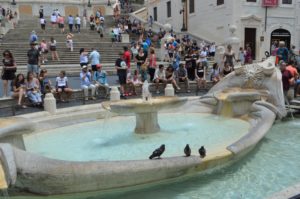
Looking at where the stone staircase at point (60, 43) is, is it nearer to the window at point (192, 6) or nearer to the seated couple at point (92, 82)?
the window at point (192, 6)

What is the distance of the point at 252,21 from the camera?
2966 centimetres

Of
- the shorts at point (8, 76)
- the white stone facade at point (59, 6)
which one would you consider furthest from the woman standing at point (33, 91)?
the white stone facade at point (59, 6)

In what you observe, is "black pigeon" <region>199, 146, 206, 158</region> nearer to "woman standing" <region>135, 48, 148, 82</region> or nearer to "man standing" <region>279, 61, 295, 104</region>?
"man standing" <region>279, 61, 295, 104</region>

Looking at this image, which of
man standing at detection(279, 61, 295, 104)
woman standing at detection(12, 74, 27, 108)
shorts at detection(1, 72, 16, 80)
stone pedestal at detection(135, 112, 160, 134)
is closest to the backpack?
shorts at detection(1, 72, 16, 80)

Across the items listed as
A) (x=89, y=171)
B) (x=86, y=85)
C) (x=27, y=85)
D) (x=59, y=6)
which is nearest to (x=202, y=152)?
(x=89, y=171)

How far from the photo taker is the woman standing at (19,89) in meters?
11.0

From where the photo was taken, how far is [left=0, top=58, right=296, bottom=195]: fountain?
5.12 m

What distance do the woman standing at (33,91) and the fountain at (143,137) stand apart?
106cm

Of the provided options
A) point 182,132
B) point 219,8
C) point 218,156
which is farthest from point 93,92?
point 219,8

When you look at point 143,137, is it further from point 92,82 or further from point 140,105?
point 92,82

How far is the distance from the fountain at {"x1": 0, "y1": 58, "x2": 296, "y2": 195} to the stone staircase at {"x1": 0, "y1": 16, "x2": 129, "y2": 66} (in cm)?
1277

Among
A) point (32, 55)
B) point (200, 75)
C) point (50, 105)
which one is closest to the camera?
point (50, 105)

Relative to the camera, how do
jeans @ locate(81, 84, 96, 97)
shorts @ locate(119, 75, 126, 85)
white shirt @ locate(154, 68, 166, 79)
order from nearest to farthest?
jeans @ locate(81, 84, 96, 97)
shorts @ locate(119, 75, 126, 85)
white shirt @ locate(154, 68, 166, 79)

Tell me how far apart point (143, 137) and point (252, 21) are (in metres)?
23.4
